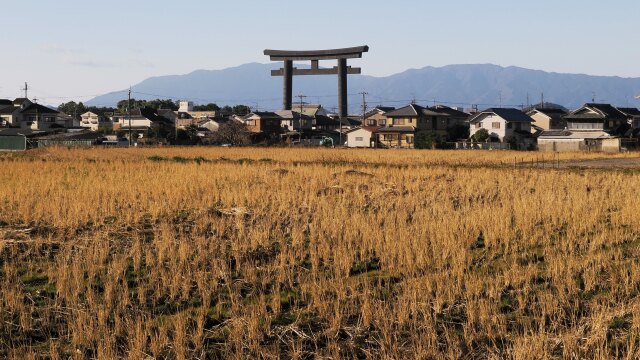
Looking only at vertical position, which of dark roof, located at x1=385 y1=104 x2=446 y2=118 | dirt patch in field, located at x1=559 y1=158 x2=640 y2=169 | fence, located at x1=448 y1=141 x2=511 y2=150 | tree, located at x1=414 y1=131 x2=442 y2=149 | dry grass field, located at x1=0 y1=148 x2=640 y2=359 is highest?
dark roof, located at x1=385 y1=104 x2=446 y2=118

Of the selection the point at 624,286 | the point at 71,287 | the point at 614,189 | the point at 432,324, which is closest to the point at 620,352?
the point at 432,324

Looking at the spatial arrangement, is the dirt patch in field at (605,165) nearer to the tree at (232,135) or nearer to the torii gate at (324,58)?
the tree at (232,135)

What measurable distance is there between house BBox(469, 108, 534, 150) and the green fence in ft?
132

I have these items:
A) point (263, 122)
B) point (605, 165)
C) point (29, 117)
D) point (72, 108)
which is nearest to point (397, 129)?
point (263, 122)

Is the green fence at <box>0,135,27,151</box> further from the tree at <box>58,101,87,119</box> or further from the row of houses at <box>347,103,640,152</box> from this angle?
the tree at <box>58,101,87,119</box>

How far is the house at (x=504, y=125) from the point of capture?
64.8 meters

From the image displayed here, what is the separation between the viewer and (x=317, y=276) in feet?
27.0

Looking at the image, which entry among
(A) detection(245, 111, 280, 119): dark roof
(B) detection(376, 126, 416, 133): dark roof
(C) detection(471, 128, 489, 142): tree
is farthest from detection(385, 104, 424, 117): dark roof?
(A) detection(245, 111, 280, 119): dark roof

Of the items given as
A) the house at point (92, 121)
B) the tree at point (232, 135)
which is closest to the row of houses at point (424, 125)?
the house at point (92, 121)

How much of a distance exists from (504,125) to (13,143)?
43.2 meters

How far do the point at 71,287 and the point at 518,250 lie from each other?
240 inches

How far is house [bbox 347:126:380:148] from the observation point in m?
68.1

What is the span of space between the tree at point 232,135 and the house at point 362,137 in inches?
467

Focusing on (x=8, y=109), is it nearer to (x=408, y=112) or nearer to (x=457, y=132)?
(x=408, y=112)
